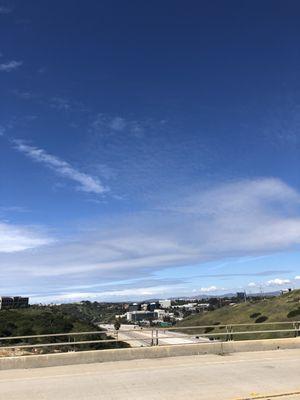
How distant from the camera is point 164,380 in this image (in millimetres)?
12258

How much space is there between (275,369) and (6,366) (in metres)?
7.38

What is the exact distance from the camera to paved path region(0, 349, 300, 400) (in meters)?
10.6

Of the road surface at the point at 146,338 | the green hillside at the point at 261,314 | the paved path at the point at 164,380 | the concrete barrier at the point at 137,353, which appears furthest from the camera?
the green hillside at the point at 261,314

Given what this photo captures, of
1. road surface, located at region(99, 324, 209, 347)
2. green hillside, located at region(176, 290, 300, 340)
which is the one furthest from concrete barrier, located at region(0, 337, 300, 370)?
green hillside, located at region(176, 290, 300, 340)

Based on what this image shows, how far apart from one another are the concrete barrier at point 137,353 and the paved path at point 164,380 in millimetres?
466

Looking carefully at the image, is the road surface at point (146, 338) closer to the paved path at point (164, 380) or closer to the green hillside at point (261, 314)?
the paved path at point (164, 380)

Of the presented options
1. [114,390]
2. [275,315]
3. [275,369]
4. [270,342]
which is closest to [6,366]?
[114,390]

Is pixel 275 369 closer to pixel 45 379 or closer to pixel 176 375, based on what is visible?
pixel 176 375

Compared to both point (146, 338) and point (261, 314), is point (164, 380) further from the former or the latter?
point (261, 314)

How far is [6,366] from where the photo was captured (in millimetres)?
14555

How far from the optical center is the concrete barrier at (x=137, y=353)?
14805 millimetres

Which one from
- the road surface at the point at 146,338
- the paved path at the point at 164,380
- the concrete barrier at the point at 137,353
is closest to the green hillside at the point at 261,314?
the road surface at the point at 146,338

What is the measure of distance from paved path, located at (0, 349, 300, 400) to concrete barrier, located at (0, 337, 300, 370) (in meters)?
0.47

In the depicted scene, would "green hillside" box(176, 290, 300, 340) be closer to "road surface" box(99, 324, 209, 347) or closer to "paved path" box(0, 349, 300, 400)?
"road surface" box(99, 324, 209, 347)
